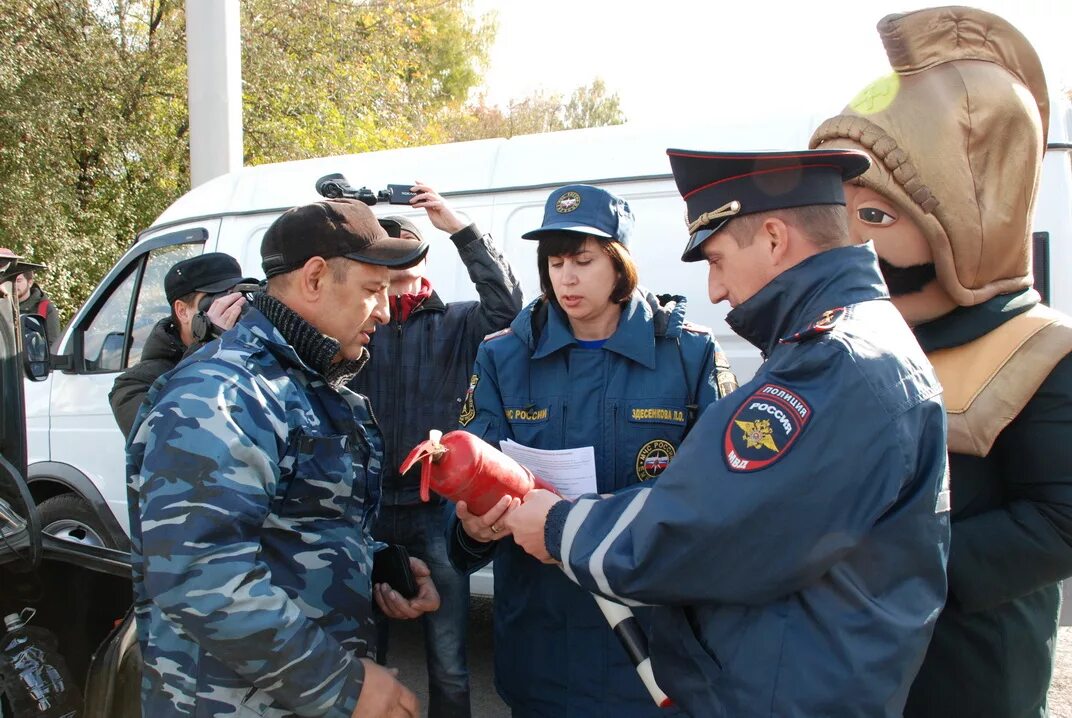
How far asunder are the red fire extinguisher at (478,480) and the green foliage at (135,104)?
1066cm

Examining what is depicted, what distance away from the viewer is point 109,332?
4449 millimetres

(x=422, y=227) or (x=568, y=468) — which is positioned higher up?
(x=422, y=227)

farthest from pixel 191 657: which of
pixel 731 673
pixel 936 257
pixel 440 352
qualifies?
pixel 936 257

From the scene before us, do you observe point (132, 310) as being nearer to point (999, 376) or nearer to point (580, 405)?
point (580, 405)

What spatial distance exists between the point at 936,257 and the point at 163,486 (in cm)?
161

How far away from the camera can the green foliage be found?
33.3 ft

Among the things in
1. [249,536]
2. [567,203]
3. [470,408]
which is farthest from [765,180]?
[249,536]

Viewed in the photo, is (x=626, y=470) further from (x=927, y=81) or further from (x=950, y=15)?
(x=950, y=15)

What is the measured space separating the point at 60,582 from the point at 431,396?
4.15 ft

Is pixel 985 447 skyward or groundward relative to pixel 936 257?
groundward

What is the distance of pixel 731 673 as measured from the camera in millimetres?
1266

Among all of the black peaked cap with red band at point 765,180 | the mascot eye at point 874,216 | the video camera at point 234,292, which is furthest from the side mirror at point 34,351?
the mascot eye at point 874,216

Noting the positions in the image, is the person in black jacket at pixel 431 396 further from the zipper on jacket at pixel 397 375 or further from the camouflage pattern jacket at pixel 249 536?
the camouflage pattern jacket at pixel 249 536

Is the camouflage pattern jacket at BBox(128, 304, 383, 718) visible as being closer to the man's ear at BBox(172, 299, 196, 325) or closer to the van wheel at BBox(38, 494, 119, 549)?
the man's ear at BBox(172, 299, 196, 325)
